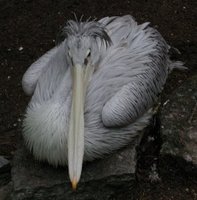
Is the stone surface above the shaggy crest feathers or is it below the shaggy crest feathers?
below

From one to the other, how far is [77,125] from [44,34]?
2.50 metres

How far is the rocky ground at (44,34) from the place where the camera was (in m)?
4.92

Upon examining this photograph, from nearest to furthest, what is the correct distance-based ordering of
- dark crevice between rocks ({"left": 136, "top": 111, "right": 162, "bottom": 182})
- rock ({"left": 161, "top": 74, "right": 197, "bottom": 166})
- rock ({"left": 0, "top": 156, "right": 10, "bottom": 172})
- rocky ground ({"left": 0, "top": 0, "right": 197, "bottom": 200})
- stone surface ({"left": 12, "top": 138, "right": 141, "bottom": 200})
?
stone surface ({"left": 12, "top": 138, "right": 141, "bottom": 200}) → rock ({"left": 161, "top": 74, "right": 197, "bottom": 166}) → dark crevice between rocks ({"left": 136, "top": 111, "right": 162, "bottom": 182}) → rock ({"left": 0, "top": 156, "right": 10, "bottom": 172}) → rocky ground ({"left": 0, "top": 0, "right": 197, "bottom": 200})

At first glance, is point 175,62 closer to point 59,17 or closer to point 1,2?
point 59,17

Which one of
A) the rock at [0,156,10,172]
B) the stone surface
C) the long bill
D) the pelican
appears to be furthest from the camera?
the rock at [0,156,10,172]

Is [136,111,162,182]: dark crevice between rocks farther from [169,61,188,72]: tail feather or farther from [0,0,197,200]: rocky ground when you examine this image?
[169,61,188,72]: tail feather

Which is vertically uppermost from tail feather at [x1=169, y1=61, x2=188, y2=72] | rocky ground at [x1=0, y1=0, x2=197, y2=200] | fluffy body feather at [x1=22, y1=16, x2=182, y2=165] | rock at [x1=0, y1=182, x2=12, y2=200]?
fluffy body feather at [x1=22, y1=16, x2=182, y2=165]

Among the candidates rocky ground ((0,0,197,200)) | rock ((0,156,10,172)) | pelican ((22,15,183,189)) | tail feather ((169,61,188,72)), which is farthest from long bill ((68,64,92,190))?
tail feather ((169,61,188,72))

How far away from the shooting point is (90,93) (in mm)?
3893

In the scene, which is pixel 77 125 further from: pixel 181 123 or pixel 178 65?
pixel 178 65

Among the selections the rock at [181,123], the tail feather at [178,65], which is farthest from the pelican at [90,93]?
the tail feather at [178,65]

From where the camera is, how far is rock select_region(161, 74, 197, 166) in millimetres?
3996

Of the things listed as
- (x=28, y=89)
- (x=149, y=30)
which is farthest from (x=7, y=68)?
(x=149, y=30)

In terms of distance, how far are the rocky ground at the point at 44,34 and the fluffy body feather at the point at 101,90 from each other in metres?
0.37
